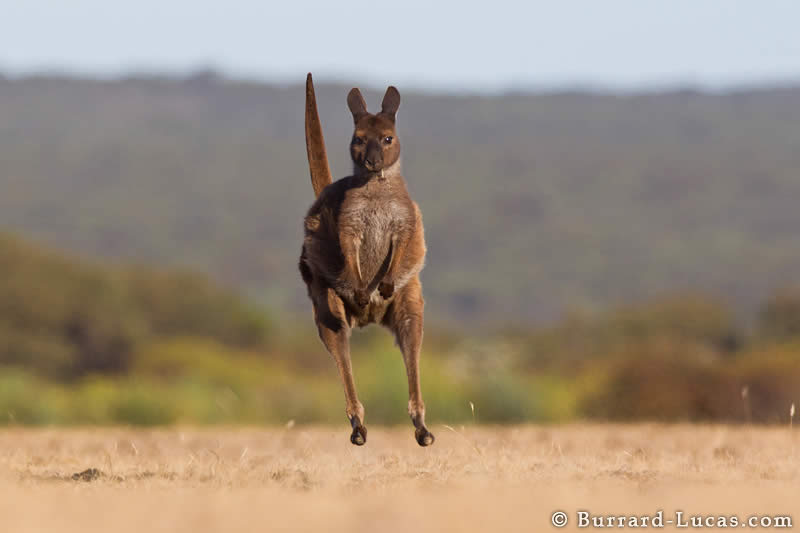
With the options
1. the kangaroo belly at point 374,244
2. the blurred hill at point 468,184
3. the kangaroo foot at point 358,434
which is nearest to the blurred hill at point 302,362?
the kangaroo belly at point 374,244

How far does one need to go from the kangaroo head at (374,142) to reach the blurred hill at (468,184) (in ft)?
237

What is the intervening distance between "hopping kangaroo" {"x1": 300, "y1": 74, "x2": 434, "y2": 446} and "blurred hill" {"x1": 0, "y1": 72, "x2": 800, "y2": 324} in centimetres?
7208

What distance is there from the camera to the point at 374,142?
7930 millimetres

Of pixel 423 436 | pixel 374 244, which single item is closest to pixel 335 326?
pixel 374 244

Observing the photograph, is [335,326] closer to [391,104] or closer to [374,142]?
[374,142]

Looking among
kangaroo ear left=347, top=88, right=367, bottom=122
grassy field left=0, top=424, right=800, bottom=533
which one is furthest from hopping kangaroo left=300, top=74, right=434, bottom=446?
grassy field left=0, top=424, right=800, bottom=533

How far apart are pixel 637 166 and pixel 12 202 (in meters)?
53.5

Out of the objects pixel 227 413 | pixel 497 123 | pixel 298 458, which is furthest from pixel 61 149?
pixel 298 458

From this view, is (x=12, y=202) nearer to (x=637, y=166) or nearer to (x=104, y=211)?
(x=104, y=211)

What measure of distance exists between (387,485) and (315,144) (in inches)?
102

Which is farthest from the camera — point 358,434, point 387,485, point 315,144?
point 315,144

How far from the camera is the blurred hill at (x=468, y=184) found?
98562mm

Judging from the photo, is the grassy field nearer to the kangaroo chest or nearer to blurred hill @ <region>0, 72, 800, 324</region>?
the kangaroo chest

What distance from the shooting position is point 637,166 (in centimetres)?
12206
